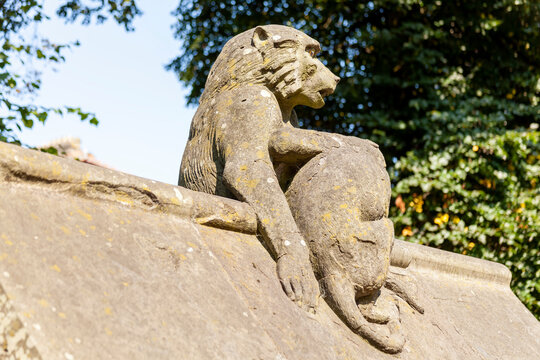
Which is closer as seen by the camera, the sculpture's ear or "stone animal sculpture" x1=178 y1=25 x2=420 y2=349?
"stone animal sculpture" x1=178 y1=25 x2=420 y2=349

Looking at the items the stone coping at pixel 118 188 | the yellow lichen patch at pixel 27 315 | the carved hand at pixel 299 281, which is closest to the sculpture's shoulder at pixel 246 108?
the stone coping at pixel 118 188

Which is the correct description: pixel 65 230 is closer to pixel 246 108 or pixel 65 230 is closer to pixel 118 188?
pixel 118 188

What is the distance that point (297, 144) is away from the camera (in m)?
2.87

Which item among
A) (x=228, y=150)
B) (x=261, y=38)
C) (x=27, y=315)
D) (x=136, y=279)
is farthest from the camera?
(x=261, y=38)

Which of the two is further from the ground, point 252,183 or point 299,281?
point 252,183

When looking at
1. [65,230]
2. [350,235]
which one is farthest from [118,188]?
[350,235]

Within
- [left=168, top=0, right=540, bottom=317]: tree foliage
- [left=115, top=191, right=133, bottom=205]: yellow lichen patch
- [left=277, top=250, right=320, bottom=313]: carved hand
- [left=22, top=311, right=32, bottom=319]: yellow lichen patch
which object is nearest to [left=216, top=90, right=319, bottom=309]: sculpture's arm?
[left=277, top=250, right=320, bottom=313]: carved hand

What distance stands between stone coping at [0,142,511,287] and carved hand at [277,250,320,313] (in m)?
0.23

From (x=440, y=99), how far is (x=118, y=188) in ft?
22.0

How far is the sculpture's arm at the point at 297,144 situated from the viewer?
2855 millimetres

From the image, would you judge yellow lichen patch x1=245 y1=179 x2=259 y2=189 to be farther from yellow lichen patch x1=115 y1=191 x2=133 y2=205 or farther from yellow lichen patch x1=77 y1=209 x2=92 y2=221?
yellow lichen patch x1=77 y1=209 x2=92 y2=221

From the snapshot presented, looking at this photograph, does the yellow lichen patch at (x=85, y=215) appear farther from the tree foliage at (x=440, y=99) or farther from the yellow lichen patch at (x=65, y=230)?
the tree foliage at (x=440, y=99)

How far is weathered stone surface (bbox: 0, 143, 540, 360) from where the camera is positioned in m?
1.75

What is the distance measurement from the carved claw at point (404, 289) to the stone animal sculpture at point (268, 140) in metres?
0.44
